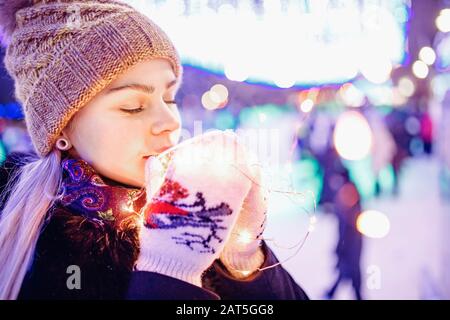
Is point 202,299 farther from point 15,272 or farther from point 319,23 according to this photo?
point 319,23

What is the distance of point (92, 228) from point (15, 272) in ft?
0.52

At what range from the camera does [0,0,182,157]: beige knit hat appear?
847 millimetres

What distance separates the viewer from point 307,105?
4.62ft

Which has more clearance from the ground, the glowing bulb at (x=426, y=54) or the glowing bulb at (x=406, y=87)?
the glowing bulb at (x=426, y=54)

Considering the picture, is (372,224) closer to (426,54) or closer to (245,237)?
(426,54)

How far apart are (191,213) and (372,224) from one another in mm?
815

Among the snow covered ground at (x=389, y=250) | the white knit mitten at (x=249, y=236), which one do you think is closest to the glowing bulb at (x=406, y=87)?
the snow covered ground at (x=389, y=250)

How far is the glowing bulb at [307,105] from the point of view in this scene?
136cm

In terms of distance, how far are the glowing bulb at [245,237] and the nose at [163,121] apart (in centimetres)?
24

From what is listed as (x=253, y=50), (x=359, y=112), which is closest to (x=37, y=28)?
(x=253, y=50)

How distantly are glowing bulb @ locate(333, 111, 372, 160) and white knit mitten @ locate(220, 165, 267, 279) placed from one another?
70 centimetres

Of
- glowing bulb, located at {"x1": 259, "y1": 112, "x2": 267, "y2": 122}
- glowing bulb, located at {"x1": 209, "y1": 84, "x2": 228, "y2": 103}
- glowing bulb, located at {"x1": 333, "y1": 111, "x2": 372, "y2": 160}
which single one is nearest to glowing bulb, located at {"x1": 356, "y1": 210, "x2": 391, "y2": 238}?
glowing bulb, located at {"x1": 333, "y1": 111, "x2": 372, "y2": 160}

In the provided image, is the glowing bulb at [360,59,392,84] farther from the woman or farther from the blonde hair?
the blonde hair

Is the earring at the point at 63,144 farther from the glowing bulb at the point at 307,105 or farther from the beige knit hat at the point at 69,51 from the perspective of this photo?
the glowing bulb at the point at 307,105
